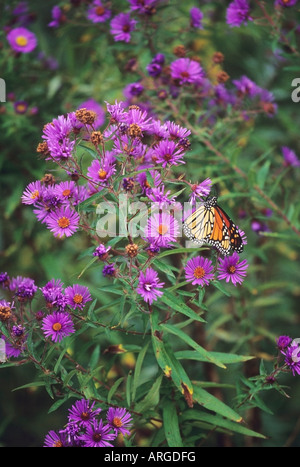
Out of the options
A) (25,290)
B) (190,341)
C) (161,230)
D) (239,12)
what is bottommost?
(190,341)

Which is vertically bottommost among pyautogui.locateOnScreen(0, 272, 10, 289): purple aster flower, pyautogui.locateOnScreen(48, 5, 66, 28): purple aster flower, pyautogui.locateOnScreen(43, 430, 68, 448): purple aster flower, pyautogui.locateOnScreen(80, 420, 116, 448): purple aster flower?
pyautogui.locateOnScreen(43, 430, 68, 448): purple aster flower

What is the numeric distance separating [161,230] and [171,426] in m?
0.44

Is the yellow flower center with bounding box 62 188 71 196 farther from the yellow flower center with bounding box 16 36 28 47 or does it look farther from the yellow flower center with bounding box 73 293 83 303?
the yellow flower center with bounding box 16 36 28 47

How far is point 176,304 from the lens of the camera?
3.38 ft

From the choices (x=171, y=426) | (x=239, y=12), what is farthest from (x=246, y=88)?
(x=171, y=426)

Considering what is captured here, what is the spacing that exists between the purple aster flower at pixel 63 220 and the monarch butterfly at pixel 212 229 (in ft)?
0.70

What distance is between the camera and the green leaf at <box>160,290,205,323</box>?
1019 millimetres

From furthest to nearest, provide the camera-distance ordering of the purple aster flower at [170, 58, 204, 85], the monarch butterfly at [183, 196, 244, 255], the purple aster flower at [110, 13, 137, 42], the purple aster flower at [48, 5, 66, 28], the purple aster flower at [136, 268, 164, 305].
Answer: the purple aster flower at [48, 5, 66, 28]
the purple aster flower at [110, 13, 137, 42]
the purple aster flower at [170, 58, 204, 85]
the monarch butterfly at [183, 196, 244, 255]
the purple aster flower at [136, 268, 164, 305]

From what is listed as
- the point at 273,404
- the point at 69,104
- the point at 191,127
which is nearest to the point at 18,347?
the point at 191,127

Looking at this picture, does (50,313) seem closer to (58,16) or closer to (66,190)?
(66,190)

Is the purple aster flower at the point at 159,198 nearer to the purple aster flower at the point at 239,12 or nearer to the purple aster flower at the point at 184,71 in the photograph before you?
the purple aster flower at the point at 184,71

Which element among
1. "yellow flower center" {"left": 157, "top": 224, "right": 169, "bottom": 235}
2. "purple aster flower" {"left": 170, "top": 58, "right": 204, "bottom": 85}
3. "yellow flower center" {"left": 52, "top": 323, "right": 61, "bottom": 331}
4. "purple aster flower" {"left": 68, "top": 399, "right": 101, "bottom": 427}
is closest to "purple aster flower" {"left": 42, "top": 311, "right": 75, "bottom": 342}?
"yellow flower center" {"left": 52, "top": 323, "right": 61, "bottom": 331}

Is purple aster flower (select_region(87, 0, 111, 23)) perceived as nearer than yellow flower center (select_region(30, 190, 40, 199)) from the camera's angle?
No

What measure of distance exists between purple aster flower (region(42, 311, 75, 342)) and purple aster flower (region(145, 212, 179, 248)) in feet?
0.73
